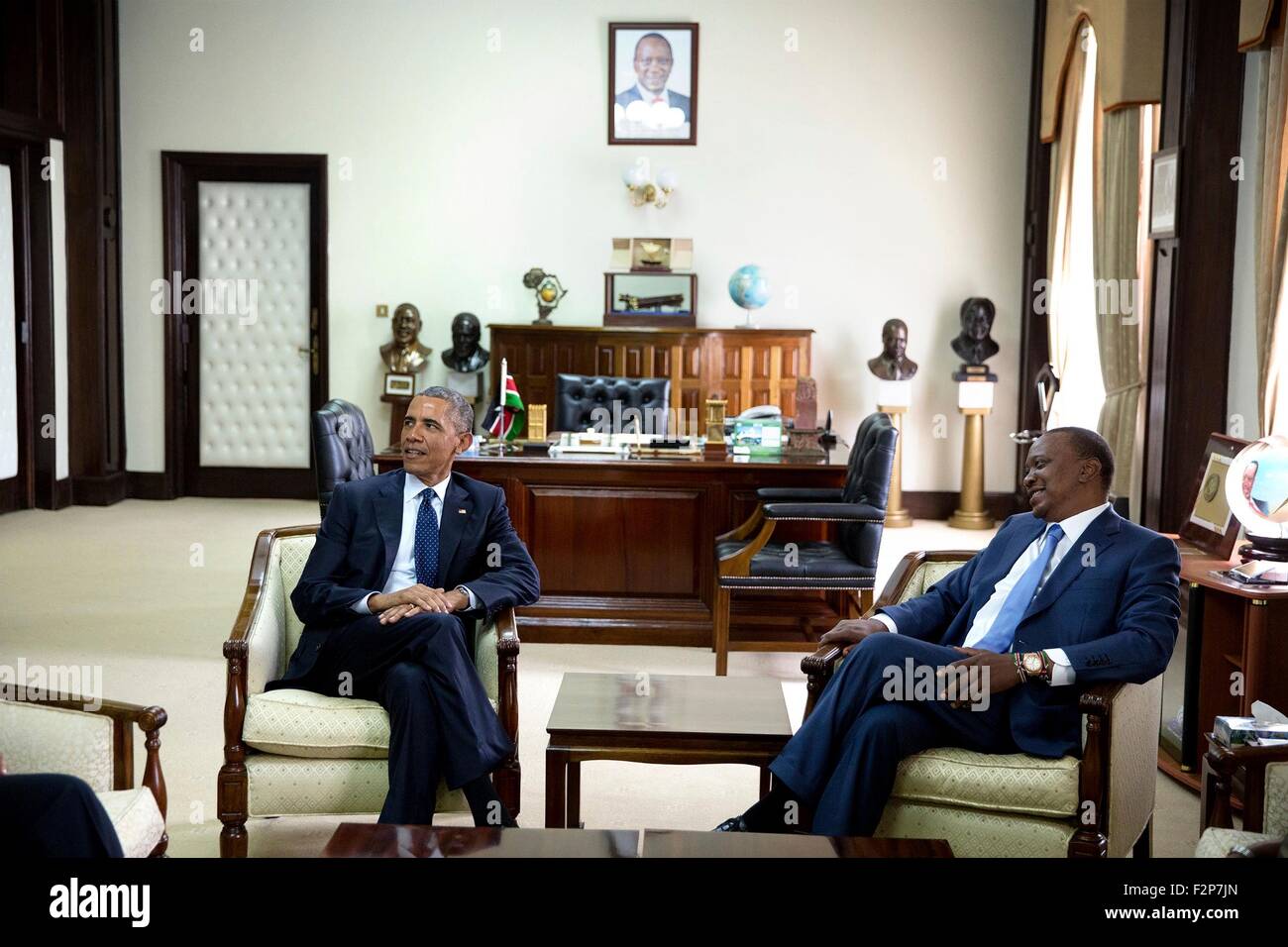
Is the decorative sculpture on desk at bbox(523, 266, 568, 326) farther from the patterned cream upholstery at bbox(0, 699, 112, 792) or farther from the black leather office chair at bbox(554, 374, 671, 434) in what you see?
Result: the patterned cream upholstery at bbox(0, 699, 112, 792)

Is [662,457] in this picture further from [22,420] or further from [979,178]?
[22,420]

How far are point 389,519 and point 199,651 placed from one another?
2.39 metres

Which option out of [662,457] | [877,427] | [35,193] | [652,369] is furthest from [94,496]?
[877,427]

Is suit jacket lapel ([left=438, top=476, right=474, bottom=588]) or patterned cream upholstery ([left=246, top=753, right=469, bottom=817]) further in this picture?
suit jacket lapel ([left=438, top=476, right=474, bottom=588])

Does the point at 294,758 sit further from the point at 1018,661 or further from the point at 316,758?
the point at 1018,661

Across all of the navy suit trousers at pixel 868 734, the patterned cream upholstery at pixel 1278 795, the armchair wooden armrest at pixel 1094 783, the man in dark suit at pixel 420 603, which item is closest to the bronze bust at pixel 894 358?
the man in dark suit at pixel 420 603

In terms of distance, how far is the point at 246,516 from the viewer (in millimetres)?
9391

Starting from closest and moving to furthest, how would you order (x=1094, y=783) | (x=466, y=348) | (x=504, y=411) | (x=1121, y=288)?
(x=1094, y=783)
(x=504, y=411)
(x=1121, y=288)
(x=466, y=348)

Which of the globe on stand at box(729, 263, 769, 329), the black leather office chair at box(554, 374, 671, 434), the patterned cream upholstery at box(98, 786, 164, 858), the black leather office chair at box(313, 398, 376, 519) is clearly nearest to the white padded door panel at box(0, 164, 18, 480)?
the black leather office chair at box(554, 374, 671, 434)

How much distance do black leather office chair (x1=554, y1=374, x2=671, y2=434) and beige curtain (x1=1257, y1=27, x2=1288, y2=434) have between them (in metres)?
3.41

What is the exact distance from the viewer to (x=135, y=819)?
2744 mm

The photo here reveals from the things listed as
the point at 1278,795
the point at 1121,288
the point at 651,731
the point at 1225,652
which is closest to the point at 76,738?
the point at 651,731

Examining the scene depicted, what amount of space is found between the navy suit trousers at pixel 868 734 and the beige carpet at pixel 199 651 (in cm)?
78

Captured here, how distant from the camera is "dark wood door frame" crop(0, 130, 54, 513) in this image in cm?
924
